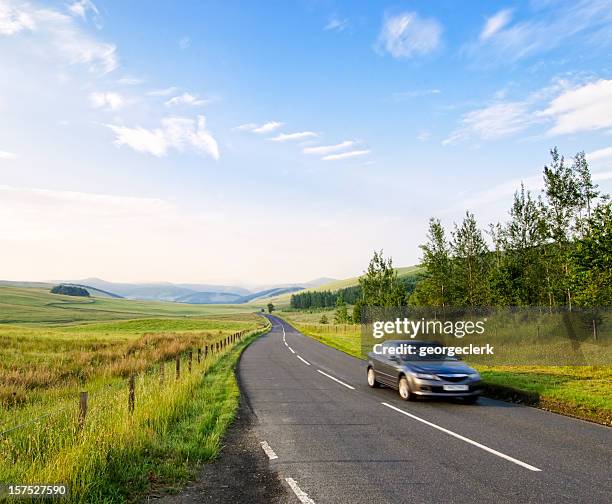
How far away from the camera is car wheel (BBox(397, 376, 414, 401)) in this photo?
1225 centimetres

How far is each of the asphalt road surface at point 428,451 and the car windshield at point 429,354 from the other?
126cm

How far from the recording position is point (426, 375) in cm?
1177

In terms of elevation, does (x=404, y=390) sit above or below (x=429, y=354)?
below

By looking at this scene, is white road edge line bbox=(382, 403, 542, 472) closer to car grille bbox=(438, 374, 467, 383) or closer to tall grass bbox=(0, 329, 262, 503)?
car grille bbox=(438, 374, 467, 383)

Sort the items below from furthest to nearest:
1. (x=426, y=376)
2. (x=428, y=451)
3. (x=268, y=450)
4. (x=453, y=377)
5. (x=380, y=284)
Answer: (x=380, y=284)
(x=426, y=376)
(x=453, y=377)
(x=268, y=450)
(x=428, y=451)

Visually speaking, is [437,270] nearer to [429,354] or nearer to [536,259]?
[536,259]

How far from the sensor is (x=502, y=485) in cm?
575

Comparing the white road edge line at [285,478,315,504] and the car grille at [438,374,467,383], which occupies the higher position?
the car grille at [438,374,467,383]

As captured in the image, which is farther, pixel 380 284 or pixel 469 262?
pixel 380 284

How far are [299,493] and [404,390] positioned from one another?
762cm

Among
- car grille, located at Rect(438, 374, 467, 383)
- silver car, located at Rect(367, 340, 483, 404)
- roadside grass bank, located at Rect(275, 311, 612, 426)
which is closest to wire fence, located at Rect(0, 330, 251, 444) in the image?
silver car, located at Rect(367, 340, 483, 404)

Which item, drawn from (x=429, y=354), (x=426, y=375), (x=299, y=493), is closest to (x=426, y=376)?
(x=426, y=375)

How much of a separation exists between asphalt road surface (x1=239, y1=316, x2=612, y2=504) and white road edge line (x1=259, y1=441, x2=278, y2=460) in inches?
0.6

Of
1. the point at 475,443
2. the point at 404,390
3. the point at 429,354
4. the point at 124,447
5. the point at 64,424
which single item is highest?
the point at 429,354
